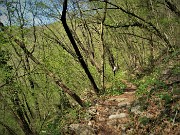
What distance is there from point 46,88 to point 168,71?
5870 millimetres

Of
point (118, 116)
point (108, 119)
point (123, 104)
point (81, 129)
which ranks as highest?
point (123, 104)

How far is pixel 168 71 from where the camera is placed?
11.0 meters

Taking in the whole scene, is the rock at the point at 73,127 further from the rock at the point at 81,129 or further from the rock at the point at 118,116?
the rock at the point at 118,116

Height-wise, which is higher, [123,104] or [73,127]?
[123,104]

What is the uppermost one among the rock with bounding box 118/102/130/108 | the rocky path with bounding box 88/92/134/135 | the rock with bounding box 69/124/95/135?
the rock with bounding box 118/102/130/108

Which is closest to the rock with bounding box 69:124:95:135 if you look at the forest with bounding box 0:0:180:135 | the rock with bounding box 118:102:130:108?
the forest with bounding box 0:0:180:135

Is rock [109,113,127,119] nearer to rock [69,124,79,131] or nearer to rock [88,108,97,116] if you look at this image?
rock [88,108,97,116]

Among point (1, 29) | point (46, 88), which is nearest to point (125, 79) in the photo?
point (46, 88)

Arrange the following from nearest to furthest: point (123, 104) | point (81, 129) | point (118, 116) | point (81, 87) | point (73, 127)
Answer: point (118, 116)
point (81, 129)
point (73, 127)
point (123, 104)
point (81, 87)

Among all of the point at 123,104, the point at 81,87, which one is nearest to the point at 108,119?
the point at 123,104

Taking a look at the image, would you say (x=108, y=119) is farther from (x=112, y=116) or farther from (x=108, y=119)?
(x=112, y=116)

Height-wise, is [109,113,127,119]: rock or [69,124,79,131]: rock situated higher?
[109,113,127,119]: rock

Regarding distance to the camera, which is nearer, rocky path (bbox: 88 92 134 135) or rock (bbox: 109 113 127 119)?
rocky path (bbox: 88 92 134 135)

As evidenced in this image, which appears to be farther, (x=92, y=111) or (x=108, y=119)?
(x=92, y=111)
